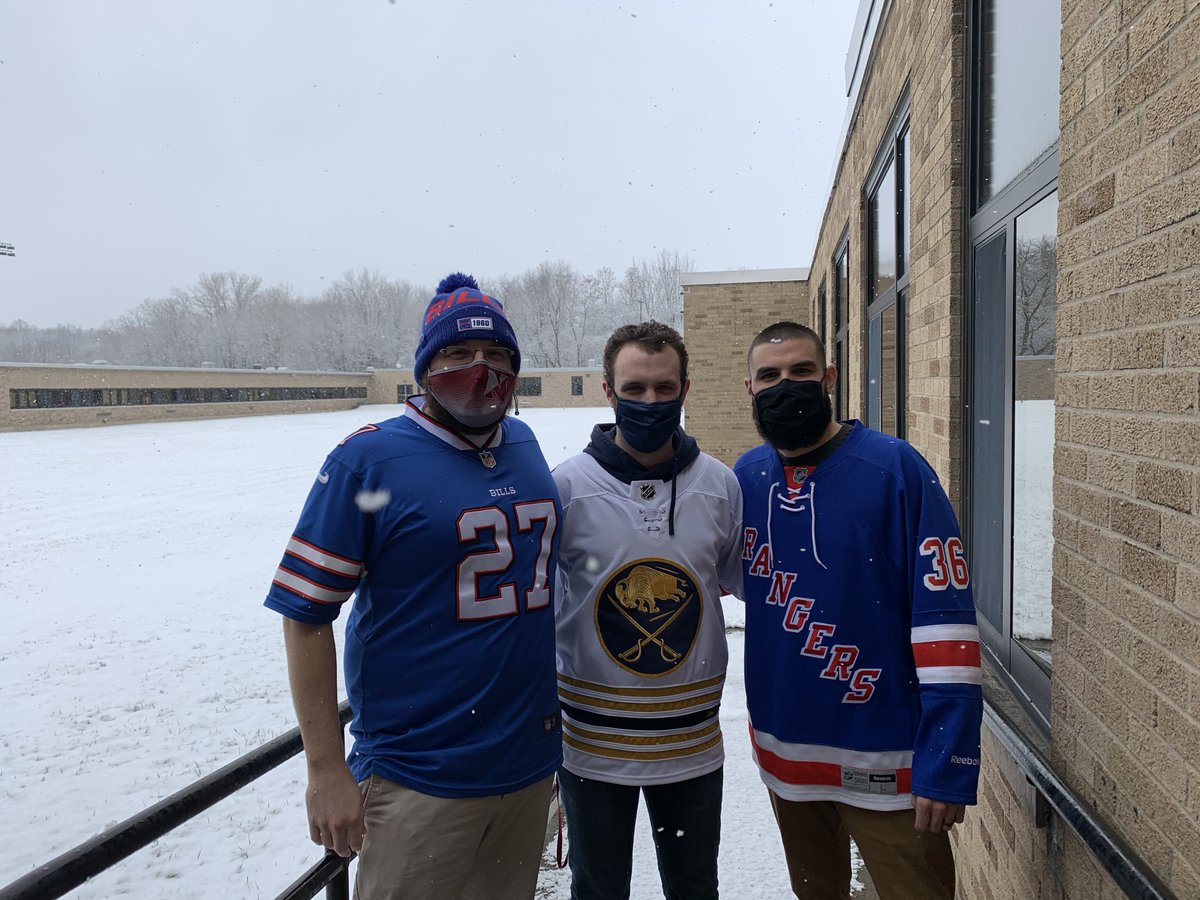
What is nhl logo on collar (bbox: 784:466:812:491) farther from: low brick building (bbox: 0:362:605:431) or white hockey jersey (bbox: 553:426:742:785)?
low brick building (bbox: 0:362:605:431)

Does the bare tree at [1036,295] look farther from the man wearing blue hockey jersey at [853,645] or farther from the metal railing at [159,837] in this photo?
the metal railing at [159,837]

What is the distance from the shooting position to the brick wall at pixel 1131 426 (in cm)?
135

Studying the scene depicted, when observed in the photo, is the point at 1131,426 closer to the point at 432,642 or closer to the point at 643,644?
the point at 643,644

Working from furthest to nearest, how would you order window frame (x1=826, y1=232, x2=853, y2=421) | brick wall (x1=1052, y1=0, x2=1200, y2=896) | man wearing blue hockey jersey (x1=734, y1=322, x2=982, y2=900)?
window frame (x1=826, y1=232, x2=853, y2=421), man wearing blue hockey jersey (x1=734, y1=322, x2=982, y2=900), brick wall (x1=1052, y1=0, x2=1200, y2=896)

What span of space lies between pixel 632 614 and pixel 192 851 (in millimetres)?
3933

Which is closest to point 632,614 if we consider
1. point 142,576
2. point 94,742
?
point 94,742

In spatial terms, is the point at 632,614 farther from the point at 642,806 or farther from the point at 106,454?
the point at 106,454

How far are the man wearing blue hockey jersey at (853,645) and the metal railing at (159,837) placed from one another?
1390 mm

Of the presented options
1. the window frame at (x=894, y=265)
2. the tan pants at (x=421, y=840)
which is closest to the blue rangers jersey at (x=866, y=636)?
the tan pants at (x=421, y=840)

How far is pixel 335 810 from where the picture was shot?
1826mm

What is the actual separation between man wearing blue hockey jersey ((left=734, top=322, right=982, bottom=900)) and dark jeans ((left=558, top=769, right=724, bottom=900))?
0.23 m

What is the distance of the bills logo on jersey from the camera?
213 centimetres

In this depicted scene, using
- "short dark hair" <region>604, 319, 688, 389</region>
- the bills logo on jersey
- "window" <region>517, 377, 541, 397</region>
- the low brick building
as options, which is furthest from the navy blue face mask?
"window" <region>517, 377, 541, 397</region>

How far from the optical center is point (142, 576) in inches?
433
